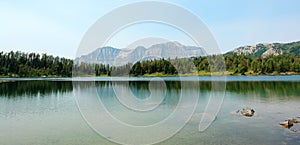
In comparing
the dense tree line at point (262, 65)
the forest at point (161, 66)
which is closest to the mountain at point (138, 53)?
the forest at point (161, 66)

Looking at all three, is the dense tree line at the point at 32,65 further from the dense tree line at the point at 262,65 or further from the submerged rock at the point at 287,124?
the submerged rock at the point at 287,124

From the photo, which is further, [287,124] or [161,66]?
[161,66]

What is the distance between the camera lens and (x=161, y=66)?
474ft

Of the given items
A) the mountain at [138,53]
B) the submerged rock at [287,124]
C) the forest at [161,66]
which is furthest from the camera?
the forest at [161,66]

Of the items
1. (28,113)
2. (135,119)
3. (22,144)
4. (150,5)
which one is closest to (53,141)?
(22,144)

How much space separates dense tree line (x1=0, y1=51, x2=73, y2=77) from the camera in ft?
Result: 430

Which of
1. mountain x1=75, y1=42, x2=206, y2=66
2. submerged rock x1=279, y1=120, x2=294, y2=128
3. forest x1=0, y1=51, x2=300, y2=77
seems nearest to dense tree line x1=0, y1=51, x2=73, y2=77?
forest x1=0, y1=51, x2=300, y2=77

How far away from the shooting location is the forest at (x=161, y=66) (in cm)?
13100

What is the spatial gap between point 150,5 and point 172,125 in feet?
33.3

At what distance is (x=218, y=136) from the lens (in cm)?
1580

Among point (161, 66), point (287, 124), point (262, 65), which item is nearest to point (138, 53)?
point (287, 124)

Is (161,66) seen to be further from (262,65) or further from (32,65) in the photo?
(32,65)

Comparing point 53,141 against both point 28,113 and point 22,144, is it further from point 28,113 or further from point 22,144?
point 28,113

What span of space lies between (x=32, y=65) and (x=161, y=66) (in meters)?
76.5
